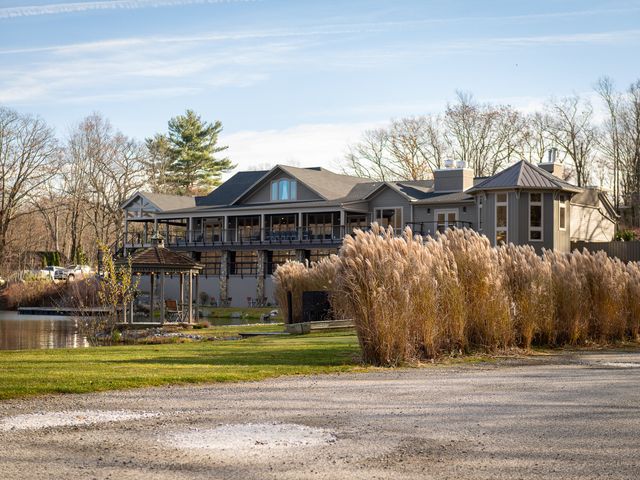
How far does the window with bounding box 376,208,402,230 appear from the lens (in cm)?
4844

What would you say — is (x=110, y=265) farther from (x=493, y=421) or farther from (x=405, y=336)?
(x=493, y=421)

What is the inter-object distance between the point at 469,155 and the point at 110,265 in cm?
4058

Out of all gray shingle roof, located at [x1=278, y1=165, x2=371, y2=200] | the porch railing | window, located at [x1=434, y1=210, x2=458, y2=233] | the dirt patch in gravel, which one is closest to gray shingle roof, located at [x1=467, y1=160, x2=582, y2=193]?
the porch railing

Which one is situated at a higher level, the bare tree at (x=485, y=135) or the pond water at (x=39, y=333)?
the bare tree at (x=485, y=135)

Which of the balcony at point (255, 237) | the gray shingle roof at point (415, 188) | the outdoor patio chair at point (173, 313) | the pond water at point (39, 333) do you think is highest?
the gray shingle roof at point (415, 188)

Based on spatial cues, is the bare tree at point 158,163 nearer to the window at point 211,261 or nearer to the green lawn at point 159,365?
the window at point 211,261

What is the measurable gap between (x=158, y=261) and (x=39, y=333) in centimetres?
453

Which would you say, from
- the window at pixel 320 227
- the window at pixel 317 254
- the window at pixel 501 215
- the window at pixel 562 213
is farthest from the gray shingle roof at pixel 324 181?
the window at pixel 562 213

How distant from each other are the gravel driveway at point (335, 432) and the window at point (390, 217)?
36841 millimetres

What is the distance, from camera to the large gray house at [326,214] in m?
39.2

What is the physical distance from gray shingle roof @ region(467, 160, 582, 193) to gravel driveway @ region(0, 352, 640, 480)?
27.7 meters

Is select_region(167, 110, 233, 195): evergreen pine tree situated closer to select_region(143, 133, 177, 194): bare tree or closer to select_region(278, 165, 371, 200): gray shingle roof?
select_region(143, 133, 177, 194): bare tree

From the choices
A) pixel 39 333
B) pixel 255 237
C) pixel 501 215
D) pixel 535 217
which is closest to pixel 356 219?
pixel 255 237

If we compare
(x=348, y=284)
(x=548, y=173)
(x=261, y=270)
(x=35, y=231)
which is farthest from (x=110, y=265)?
(x=35, y=231)
